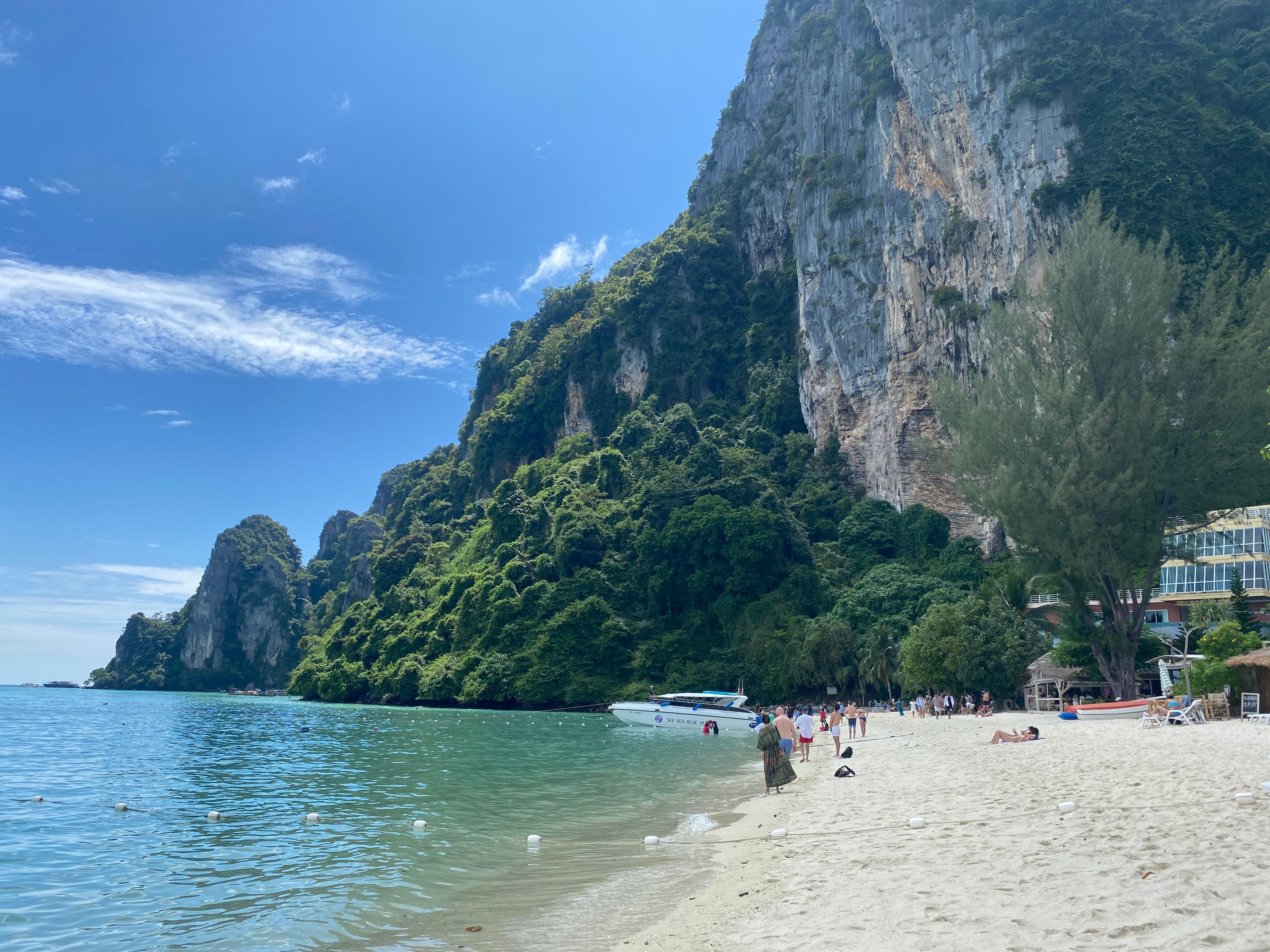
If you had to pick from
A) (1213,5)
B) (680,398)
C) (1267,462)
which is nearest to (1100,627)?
(1267,462)

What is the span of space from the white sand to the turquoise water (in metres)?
0.99

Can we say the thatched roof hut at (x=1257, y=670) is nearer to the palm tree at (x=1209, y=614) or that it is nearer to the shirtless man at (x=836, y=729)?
the shirtless man at (x=836, y=729)

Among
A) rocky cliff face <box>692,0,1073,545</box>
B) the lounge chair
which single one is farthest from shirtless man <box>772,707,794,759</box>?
rocky cliff face <box>692,0,1073,545</box>

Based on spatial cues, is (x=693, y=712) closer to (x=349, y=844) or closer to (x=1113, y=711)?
(x=1113, y=711)

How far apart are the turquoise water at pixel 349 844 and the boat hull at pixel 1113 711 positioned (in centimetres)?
1091

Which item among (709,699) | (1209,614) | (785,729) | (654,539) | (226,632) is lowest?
(226,632)

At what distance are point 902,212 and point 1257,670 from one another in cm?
4431

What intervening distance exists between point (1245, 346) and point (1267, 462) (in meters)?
3.95

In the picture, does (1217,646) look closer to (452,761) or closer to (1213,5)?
(452,761)

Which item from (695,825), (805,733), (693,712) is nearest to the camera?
(695,825)

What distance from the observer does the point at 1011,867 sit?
654 centimetres

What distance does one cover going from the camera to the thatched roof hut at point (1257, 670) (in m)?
20.5

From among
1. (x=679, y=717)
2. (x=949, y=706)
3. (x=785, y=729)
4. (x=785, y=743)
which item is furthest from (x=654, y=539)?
(x=785, y=729)

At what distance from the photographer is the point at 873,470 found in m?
59.9
